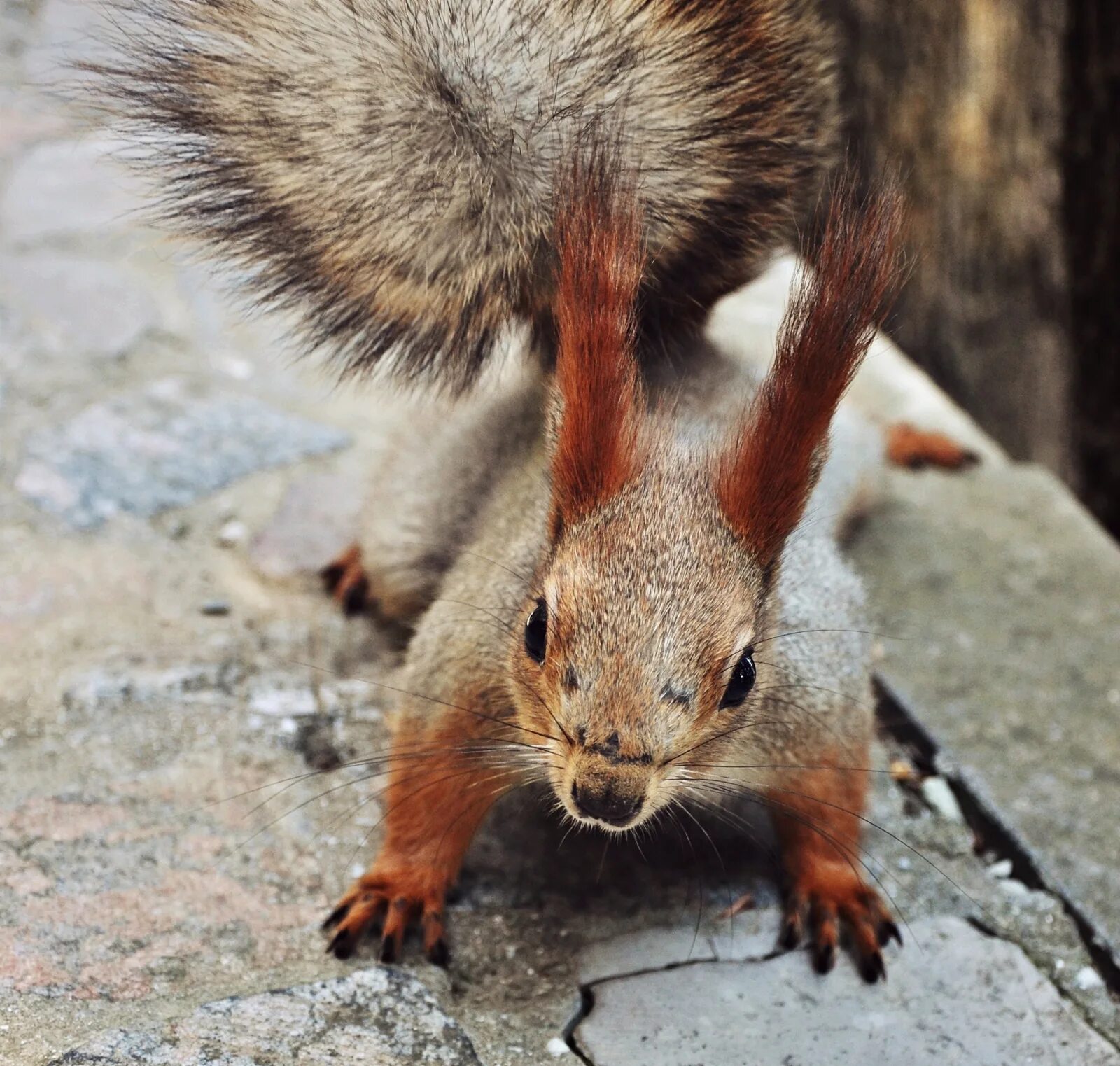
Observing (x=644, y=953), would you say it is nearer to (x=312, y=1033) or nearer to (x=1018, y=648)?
(x=312, y=1033)

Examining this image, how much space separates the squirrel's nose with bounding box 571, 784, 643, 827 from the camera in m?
1.54

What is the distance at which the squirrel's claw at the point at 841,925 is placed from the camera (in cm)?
190

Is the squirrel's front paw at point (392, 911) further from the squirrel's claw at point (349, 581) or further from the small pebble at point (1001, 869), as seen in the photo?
the small pebble at point (1001, 869)

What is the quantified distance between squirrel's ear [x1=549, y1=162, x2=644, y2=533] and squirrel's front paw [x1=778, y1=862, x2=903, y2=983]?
70 centimetres

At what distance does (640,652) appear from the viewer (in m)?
1.60

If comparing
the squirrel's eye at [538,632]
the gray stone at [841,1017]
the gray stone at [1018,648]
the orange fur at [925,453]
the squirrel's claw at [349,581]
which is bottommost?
the squirrel's claw at [349,581]

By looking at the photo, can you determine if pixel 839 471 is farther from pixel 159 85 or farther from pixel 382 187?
pixel 159 85

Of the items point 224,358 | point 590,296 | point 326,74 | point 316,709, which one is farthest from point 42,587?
point 590,296

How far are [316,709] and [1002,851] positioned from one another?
1.18 meters

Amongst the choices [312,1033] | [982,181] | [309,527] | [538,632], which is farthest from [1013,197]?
[312,1033]

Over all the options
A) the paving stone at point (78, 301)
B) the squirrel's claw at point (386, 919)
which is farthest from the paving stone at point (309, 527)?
the squirrel's claw at point (386, 919)

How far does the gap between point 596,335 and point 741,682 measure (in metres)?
0.49

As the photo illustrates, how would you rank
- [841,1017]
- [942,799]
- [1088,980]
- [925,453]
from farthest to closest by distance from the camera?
[925,453], [942,799], [1088,980], [841,1017]

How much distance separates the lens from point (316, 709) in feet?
7.54
